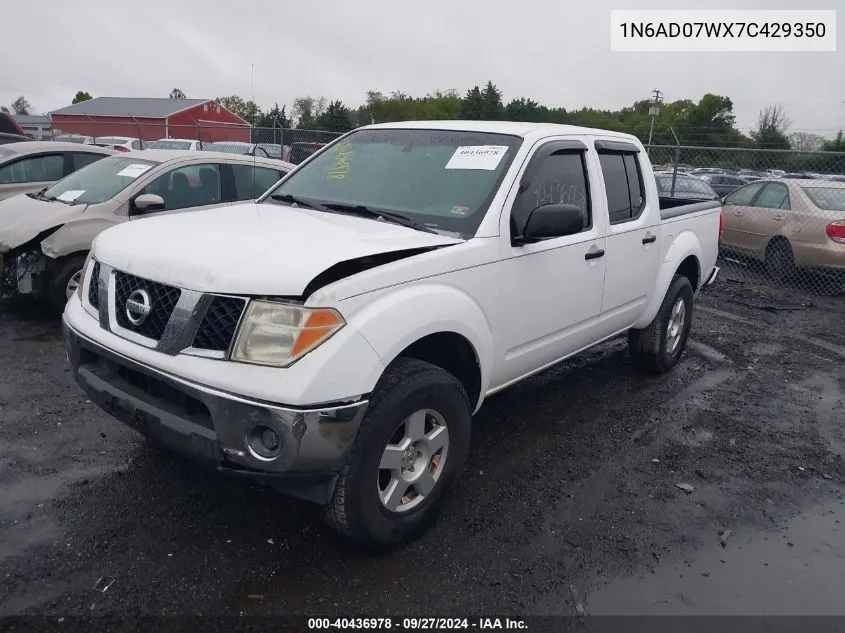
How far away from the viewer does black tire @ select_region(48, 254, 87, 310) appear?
6020 millimetres

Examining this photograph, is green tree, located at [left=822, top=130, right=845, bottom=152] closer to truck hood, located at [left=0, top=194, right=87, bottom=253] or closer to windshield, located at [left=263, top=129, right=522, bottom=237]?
windshield, located at [left=263, top=129, right=522, bottom=237]

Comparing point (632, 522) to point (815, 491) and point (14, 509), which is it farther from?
point (14, 509)

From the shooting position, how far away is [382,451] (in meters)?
2.82

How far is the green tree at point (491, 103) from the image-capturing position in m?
32.2

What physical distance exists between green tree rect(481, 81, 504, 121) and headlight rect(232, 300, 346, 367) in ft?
99.9

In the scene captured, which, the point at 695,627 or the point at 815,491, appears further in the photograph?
the point at 815,491

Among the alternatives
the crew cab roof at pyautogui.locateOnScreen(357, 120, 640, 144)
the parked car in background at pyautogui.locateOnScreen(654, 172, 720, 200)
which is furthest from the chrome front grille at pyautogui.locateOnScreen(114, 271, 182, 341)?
the parked car in background at pyautogui.locateOnScreen(654, 172, 720, 200)

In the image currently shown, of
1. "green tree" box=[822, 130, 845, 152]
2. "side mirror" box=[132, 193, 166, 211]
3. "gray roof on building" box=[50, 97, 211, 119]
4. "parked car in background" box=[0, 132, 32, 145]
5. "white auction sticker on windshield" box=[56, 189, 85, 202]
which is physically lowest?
"side mirror" box=[132, 193, 166, 211]

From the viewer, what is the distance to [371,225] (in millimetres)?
3422

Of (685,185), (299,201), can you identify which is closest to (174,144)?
(685,185)

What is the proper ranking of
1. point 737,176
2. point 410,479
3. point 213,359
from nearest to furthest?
point 213,359 → point 410,479 → point 737,176

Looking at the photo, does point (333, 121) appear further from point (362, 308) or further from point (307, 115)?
point (362, 308)

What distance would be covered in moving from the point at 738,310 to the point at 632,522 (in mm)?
6064

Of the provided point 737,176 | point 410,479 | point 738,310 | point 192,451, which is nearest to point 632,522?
point 410,479
